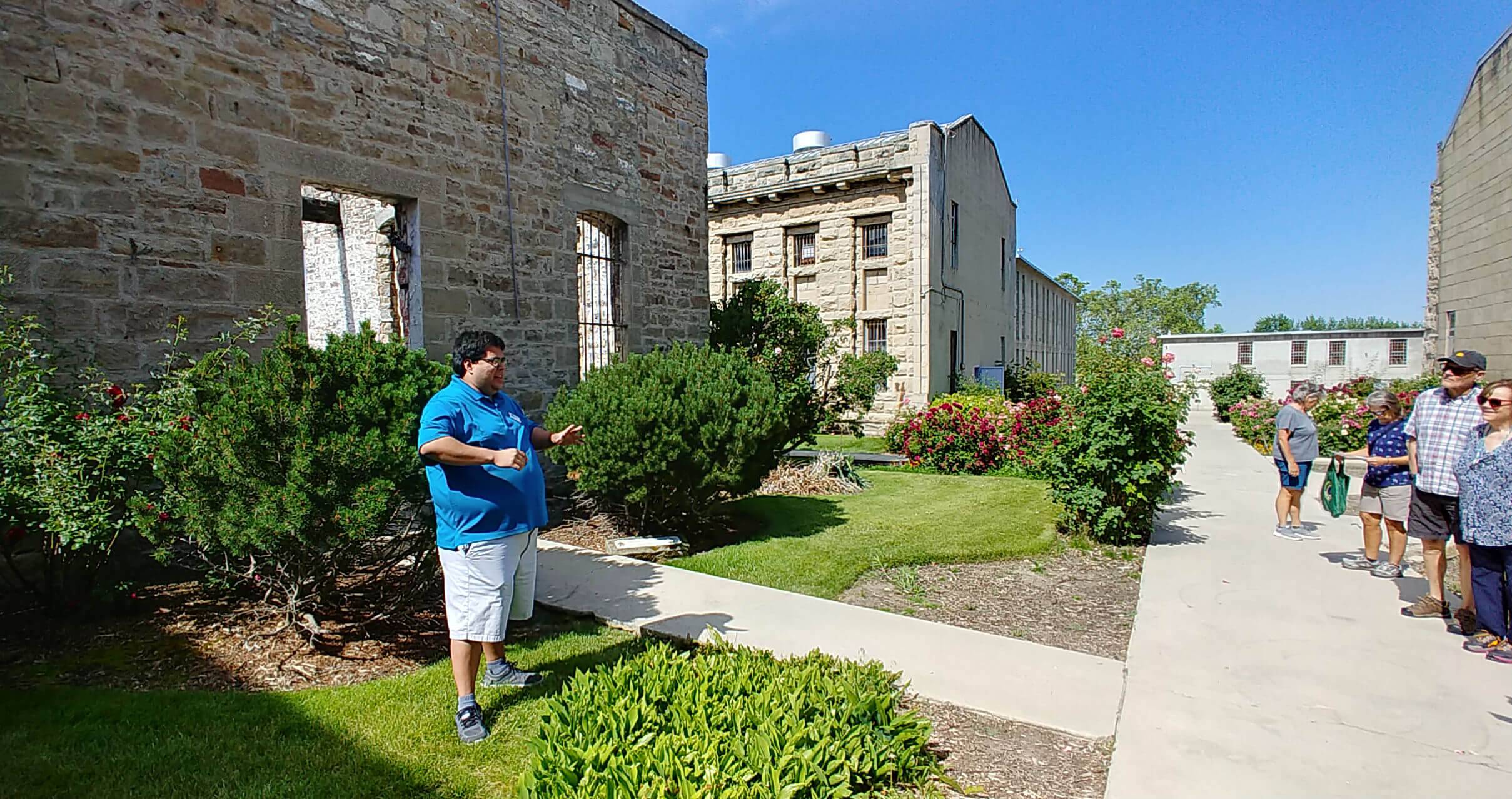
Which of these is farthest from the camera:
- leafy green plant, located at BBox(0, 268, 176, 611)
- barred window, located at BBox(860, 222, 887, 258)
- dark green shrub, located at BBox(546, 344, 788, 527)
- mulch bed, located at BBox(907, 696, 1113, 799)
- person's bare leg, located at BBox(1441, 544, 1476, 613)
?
barred window, located at BBox(860, 222, 887, 258)

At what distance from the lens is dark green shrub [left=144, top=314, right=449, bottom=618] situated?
3844 mm

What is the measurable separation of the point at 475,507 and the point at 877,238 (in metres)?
16.1

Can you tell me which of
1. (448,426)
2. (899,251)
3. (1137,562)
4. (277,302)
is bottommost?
(1137,562)

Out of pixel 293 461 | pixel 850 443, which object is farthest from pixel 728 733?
pixel 850 443

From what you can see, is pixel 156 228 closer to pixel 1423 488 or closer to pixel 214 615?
pixel 214 615

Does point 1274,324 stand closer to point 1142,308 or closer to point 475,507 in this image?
point 1142,308

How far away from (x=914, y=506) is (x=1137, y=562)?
289 cm

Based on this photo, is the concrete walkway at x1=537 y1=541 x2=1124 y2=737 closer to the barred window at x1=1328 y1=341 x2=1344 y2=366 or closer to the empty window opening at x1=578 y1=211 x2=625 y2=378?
the empty window opening at x1=578 y1=211 x2=625 y2=378

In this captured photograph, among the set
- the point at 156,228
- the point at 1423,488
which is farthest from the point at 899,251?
the point at 156,228

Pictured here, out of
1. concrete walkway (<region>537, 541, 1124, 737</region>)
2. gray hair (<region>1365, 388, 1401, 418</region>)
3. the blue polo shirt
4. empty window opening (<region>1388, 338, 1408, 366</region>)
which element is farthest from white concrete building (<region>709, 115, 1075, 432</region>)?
empty window opening (<region>1388, 338, 1408, 366</region>)

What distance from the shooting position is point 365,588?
5047mm

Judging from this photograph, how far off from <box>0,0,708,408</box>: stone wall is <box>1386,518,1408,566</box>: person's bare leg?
8156mm

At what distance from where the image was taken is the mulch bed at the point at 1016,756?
304 cm

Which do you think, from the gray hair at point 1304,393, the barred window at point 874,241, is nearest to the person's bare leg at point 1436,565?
the gray hair at point 1304,393
